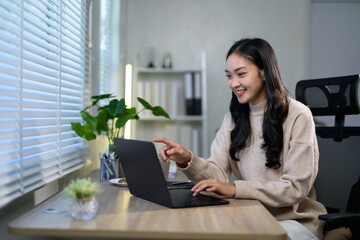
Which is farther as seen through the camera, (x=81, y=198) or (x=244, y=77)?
(x=244, y=77)

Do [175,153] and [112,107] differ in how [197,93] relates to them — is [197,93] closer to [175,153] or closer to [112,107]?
A: [112,107]

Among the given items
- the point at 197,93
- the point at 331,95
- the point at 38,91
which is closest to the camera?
the point at 38,91

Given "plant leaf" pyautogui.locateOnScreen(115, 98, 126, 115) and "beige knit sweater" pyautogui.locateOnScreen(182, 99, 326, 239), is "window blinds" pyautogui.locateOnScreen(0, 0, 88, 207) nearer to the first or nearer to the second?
"plant leaf" pyautogui.locateOnScreen(115, 98, 126, 115)

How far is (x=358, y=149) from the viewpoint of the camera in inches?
73.4

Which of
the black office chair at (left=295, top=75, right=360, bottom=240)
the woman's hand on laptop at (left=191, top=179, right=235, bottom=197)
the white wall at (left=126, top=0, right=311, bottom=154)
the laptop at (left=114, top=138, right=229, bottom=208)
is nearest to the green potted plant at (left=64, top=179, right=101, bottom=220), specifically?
the laptop at (left=114, top=138, right=229, bottom=208)

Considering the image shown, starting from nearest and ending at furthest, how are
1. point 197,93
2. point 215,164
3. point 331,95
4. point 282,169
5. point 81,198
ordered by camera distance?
point 81,198 → point 282,169 → point 215,164 → point 331,95 → point 197,93

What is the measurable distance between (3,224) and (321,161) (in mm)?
1386

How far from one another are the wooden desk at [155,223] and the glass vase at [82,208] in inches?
0.7

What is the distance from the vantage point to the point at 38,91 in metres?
1.57

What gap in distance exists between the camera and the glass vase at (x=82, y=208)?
108 cm

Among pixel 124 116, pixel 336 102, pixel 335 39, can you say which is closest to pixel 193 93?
pixel 335 39

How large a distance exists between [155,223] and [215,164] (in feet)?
2.58

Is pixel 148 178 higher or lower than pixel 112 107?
lower

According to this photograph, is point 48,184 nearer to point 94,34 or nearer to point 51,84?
point 51,84
